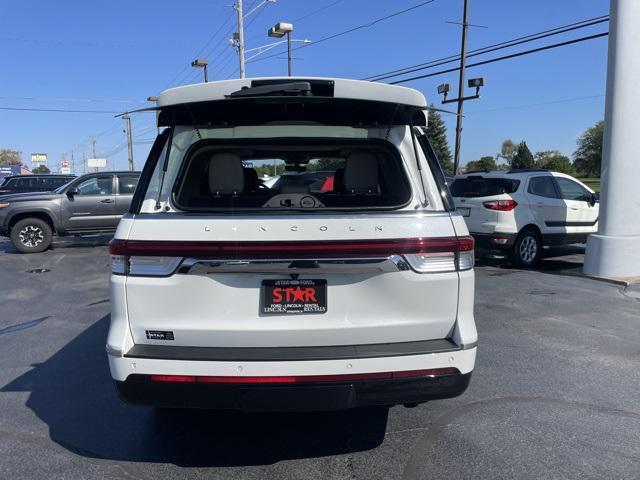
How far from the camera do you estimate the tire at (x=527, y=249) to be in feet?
32.1

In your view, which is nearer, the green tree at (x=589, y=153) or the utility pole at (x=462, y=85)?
the utility pole at (x=462, y=85)

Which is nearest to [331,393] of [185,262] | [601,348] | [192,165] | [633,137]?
[185,262]

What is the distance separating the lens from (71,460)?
324cm

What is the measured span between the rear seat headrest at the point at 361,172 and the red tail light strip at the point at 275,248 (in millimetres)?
896

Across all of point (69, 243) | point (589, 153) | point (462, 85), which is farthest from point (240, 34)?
point (589, 153)

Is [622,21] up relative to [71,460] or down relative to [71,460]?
up

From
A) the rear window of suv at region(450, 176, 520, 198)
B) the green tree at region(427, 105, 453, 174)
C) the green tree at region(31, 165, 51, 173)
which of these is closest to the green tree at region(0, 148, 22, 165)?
the green tree at region(31, 165, 51, 173)

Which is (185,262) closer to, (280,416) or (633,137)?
(280,416)

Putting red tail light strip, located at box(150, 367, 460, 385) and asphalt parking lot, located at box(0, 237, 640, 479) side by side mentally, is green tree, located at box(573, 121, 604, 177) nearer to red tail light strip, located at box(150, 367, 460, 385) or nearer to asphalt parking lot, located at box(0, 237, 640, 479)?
asphalt parking lot, located at box(0, 237, 640, 479)

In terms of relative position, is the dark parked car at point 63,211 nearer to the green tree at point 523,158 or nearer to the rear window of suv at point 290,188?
the rear window of suv at point 290,188

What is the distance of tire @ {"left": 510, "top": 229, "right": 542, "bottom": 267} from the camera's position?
9773 mm

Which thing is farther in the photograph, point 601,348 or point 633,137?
point 633,137

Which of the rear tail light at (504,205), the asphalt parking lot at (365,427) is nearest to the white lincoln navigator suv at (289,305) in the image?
the asphalt parking lot at (365,427)

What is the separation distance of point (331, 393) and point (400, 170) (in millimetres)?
1414
